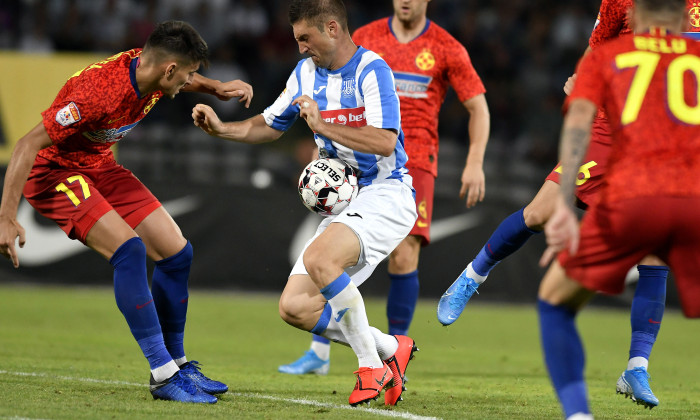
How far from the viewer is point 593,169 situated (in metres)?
5.47

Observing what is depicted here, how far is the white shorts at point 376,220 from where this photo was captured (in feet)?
16.8

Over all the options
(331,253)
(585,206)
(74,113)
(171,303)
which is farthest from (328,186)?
(585,206)

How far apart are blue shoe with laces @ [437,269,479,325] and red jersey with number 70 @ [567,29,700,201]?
2549 millimetres

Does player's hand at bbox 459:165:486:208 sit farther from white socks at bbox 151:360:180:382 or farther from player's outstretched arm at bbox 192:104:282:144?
Result: white socks at bbox 151:360:180:382

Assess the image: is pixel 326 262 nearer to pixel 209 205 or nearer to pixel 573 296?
pixel 573 296

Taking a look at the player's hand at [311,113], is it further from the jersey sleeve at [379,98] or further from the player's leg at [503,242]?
the player's leg at [503,242]

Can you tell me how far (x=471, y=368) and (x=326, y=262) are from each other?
301cm

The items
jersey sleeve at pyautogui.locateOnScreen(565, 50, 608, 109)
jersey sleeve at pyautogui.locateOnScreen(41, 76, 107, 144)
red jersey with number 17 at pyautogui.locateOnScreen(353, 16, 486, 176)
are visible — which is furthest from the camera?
red jersey with number 17 at pyautogui.locateOnScreen(353, 16, 486, 176)

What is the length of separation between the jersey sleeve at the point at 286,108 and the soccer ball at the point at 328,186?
51 centimetres

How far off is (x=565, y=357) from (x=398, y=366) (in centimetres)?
190

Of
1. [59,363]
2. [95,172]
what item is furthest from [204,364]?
[95,172]

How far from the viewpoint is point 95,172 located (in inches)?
215

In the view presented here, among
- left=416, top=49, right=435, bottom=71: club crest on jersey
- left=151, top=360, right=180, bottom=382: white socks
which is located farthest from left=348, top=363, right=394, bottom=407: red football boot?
left=416, top=49, right=435, bottom=71: club crest on jersey

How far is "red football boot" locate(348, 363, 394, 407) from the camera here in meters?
4.93
